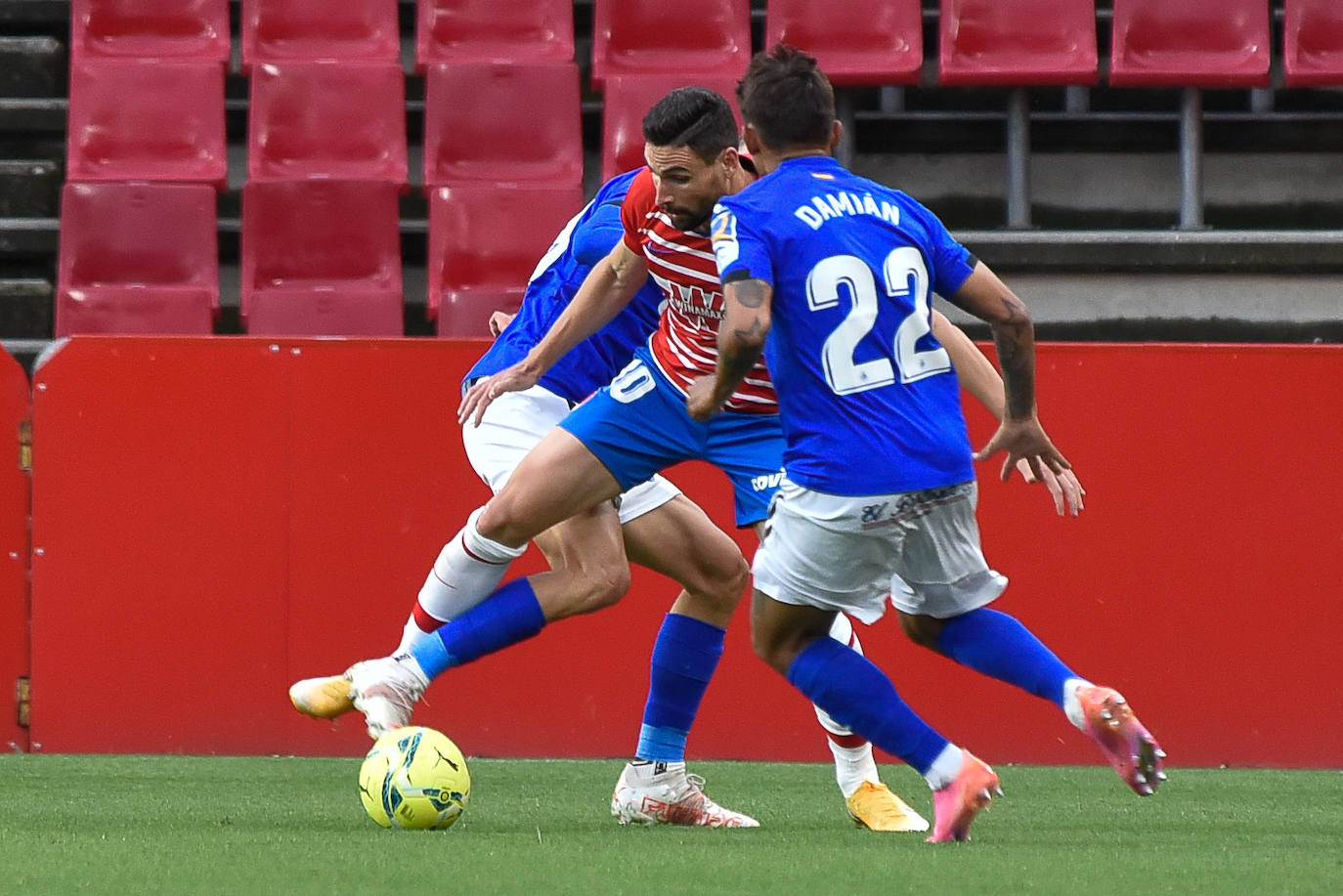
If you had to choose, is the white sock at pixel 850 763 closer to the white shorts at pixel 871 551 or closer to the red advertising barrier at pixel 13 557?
the white shorts at pixel 871 551

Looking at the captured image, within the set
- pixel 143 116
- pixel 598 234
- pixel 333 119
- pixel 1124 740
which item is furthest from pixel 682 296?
pixel 143 116

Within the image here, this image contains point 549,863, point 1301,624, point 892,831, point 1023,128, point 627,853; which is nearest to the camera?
point 549,863

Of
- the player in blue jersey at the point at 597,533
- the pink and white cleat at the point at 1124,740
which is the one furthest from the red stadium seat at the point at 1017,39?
the pink and white cleat at the point at 1124,740

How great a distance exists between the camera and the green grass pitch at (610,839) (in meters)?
2.82

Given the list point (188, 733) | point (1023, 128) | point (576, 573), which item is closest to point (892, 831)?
point (576, 573)

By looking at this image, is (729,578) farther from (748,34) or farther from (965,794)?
(748,34)

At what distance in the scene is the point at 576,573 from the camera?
4.11 meters

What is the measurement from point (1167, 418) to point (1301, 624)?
2.46ft

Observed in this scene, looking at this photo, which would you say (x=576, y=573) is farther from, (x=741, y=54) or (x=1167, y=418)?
(x=741, y=54)

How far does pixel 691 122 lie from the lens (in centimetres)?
363

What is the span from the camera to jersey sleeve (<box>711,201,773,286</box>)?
3.21 meters

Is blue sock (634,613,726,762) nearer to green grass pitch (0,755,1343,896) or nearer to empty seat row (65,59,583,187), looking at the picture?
green grass pitch (0,755,1343,896)

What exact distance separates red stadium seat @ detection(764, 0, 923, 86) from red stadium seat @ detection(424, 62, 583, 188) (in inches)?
38.6

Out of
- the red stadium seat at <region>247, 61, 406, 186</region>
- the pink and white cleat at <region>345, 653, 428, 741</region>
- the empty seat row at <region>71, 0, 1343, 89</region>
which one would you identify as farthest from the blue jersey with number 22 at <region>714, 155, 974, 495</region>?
the red stadium seat at <region>247, 61, 406, 186</region>
